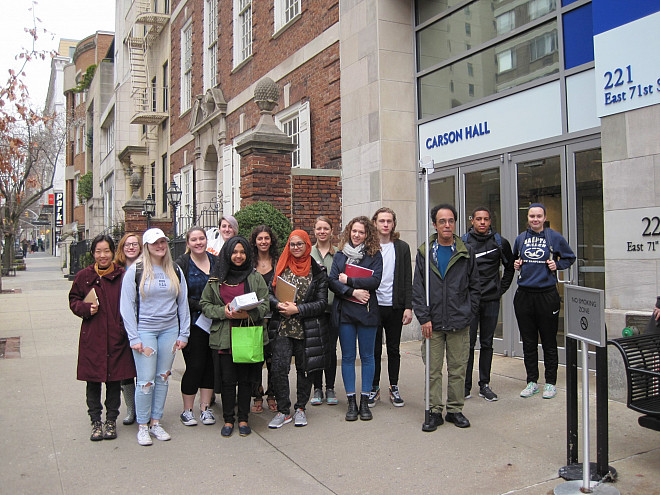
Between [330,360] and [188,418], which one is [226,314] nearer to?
[188,418]

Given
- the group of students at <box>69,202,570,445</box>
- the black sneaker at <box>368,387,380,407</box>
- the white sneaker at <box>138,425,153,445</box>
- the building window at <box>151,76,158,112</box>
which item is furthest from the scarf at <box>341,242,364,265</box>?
the building window at <box>151,76,158,112</box>

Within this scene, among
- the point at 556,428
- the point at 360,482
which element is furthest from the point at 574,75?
the point at 360,482

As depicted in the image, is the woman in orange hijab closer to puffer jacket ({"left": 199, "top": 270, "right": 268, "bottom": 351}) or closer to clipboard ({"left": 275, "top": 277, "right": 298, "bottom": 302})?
clipboard ({"left": 275, "top": 277, "right": 298, "bottom": 302})

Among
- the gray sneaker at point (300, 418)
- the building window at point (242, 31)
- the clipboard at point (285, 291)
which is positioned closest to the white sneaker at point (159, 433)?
the gray sneaker at point (300, 418)

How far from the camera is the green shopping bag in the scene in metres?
5.20

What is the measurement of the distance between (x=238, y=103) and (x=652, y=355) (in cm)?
1360

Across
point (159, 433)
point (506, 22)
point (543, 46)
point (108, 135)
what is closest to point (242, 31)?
point (506, 22)

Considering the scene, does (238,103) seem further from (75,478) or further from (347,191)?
(75,478)

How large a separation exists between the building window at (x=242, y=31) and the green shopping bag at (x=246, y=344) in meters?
12.0

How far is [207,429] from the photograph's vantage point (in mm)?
5535

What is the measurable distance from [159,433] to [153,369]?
556 millimetres

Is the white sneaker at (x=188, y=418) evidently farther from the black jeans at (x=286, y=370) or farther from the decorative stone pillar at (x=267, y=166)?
the decorative stone pillar at (x=267, y=166)

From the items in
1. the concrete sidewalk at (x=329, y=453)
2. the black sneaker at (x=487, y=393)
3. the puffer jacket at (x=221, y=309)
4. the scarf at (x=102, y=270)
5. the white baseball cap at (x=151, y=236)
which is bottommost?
the concrete sidewalk at (x=329, y=453)

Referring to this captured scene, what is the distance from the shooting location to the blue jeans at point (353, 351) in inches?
225
